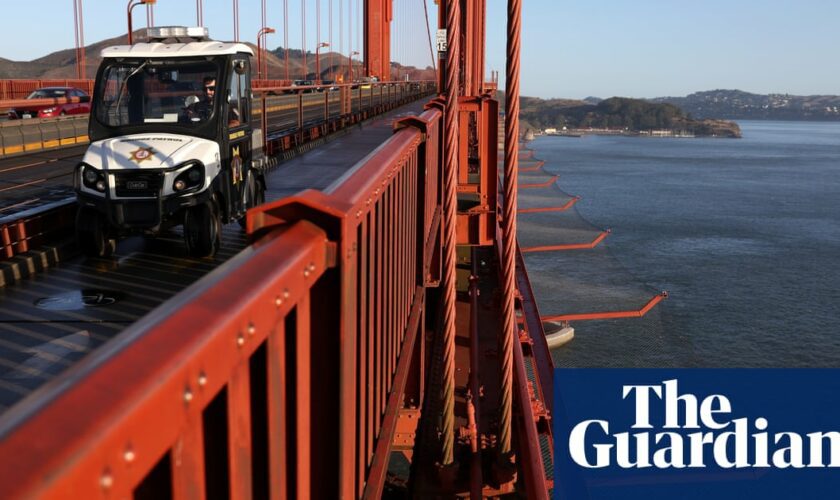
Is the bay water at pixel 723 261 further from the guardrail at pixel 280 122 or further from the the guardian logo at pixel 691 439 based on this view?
the guardrail at pixel 280 122

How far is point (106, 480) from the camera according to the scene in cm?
96

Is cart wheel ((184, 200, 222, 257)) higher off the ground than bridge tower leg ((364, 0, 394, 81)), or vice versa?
bridge tower leg ((364, 0, 394, 81))

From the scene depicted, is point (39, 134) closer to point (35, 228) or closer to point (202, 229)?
point (35, 228)

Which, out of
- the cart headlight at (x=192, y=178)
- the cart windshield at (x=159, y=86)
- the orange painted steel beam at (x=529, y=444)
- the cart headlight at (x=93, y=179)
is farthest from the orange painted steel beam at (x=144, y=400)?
the cart windshield at (x=159, y=86)

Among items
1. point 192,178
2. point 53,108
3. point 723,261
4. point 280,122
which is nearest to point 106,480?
point 192,178

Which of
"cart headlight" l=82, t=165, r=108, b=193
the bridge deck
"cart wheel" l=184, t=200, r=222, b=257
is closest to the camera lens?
the bridge deck

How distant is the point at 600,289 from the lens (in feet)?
155

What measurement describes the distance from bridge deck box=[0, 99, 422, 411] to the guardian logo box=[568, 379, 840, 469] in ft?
85.5

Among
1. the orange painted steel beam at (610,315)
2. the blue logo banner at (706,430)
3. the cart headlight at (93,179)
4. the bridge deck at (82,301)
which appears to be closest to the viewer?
the bridge deck at (82,301)

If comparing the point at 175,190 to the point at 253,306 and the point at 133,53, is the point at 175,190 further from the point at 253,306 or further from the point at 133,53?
the point at 253,306

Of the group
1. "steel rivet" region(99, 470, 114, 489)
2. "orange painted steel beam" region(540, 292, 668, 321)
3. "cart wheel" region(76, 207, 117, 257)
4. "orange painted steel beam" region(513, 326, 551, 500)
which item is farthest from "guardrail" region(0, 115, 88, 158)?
"orange painted steel beam" region(540, 292, 668, 321)

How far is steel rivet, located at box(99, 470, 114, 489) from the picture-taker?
0.95 metres

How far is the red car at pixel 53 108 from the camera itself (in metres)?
26.8

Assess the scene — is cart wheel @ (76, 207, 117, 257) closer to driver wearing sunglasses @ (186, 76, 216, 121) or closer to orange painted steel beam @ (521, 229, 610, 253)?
driver wearing sunglasses @ (186, 76, 216, 121)
